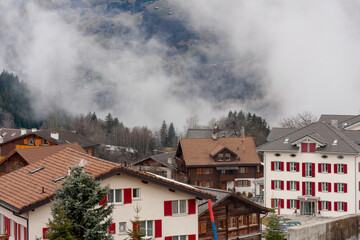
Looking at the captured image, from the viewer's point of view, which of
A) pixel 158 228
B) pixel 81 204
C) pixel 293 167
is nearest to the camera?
pixel 81 204

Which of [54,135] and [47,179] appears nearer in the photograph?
[47,179]

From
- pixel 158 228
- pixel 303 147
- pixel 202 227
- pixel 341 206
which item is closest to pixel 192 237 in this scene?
pixel 158 228

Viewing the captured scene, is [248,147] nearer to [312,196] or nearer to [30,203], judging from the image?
[312,196]

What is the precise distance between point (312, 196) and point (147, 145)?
63.1m

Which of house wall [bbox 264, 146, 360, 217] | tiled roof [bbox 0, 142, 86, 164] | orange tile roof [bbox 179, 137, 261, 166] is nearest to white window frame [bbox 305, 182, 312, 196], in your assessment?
house wall [bbox 264, 146, 360, 217]

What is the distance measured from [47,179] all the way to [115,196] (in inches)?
116

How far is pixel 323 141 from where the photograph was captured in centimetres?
6531

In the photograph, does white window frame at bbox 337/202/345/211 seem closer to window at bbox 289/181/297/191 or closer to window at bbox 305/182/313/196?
window at bbox 305/182/313/196

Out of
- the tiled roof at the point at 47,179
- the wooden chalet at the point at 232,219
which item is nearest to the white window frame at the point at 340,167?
the wooden chalet at the point at 232,219

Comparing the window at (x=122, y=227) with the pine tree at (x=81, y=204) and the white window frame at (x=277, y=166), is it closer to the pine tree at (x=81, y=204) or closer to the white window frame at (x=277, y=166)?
the pine tree at (x=81, y=204)

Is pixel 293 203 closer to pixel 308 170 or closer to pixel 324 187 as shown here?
pixel 324 187

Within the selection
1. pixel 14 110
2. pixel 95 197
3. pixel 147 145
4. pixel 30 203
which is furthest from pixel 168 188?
pixel 14 110

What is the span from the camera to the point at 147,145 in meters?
124

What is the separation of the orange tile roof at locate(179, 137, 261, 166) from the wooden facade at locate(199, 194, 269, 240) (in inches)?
1431
